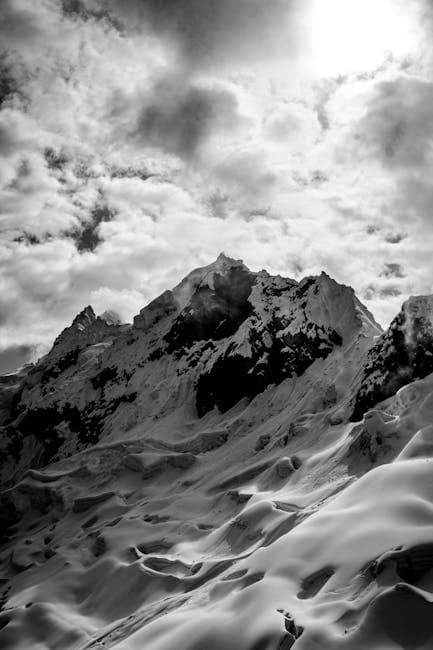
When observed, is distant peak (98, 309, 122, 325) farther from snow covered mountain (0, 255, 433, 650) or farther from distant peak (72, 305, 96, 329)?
snow covered mountain (0, 255, 433, 650)

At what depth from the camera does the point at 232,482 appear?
34750 mm

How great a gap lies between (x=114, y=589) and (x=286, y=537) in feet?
37.8

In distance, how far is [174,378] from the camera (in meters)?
59.7

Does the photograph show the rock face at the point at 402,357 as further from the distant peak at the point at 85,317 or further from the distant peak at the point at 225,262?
the distant peak at the point at 85,317

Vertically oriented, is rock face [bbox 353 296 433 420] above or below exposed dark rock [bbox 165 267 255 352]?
below

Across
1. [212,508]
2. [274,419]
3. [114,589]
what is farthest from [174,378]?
[114,589]

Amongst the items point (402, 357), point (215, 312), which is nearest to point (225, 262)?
point (215, 312)

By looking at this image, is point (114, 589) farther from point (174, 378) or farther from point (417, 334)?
point (174, 378)

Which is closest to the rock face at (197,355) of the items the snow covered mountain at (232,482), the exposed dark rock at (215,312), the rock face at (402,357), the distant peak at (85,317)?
the exposed dark rock at (215,312)

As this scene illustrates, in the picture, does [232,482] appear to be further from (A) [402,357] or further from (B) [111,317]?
(B) [111,317]

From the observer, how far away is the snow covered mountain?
13.2 m

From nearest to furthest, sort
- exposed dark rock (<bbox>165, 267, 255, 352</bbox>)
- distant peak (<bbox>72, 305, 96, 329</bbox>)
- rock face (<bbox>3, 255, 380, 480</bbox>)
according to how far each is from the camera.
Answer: rock face (<bbox>3, 255, 380, 480</bbox>), exposed dark rock (<bbox>165, 267, 255, 352</bbox>), distant peak (<bbox>72, 305, 96, 329</bbox>)

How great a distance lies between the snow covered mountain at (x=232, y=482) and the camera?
13242 mm

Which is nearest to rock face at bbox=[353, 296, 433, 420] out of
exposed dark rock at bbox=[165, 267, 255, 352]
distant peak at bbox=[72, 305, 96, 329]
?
exposed dark rock at bbox=[165, 267, 255, 352]
